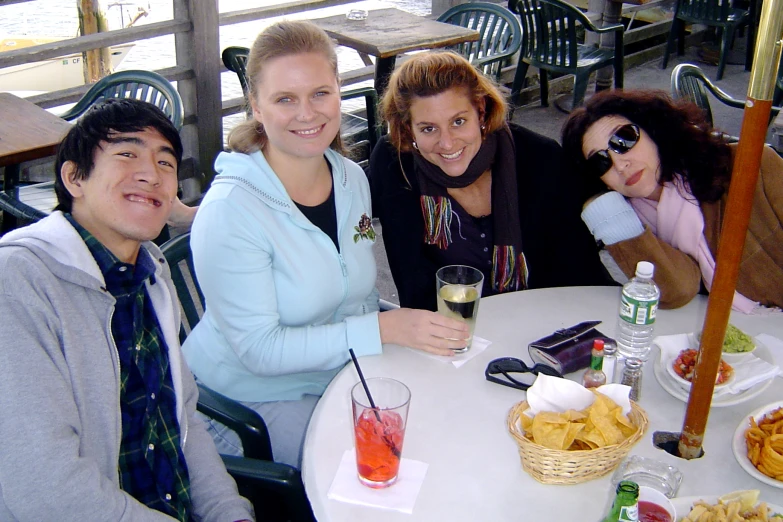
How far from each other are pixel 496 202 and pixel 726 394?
97 centimetres

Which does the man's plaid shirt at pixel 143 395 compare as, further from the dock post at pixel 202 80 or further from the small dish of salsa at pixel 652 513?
the dock post at pixel 202 80

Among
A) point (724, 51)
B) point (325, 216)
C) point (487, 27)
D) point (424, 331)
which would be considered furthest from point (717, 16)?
point (424, 331)

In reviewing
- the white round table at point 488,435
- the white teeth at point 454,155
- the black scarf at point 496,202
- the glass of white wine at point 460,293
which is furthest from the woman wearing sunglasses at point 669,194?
the glass of white wine at point 460,293

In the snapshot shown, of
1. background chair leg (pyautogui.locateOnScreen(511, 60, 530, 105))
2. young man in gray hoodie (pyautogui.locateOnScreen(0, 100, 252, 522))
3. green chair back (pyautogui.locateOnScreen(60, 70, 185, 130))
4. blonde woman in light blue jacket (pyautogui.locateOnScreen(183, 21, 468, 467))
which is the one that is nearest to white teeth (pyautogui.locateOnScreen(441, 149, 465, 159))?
blonde woman in light blue jacket (pyautogui.locateOnScreen(183, 21, 468, 467))

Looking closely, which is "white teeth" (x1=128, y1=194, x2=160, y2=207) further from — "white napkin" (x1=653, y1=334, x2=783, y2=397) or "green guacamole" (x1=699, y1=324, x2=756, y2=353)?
"green guacamole" (x1=699, y1=324, x2=756, y2=353)

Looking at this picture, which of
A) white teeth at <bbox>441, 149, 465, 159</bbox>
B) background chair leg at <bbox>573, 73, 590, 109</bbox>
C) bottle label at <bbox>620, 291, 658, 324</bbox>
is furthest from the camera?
background chair leg at <bbox>573, 73, 590, 109</bbox>

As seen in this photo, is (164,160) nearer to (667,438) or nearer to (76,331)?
(76,331)

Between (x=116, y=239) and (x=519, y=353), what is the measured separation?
3.06 ft

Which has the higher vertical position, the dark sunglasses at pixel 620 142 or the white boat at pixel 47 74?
the dark sunglasses at pixel 620 142

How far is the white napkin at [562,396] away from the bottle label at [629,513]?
336mm

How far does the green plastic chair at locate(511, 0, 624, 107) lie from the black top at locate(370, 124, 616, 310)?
357 cm

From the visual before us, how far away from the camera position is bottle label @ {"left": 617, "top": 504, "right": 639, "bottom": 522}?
3.63ft

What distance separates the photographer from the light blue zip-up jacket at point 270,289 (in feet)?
6.09

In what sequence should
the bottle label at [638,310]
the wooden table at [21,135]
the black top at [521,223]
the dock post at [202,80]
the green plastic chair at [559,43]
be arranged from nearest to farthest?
1. the bottle label at [638,310]
2. the black top at [521,223]
3. the wooden table at [21,135]
4. the dock post at [202,80]
5. the green plastic chair at [559,43]
